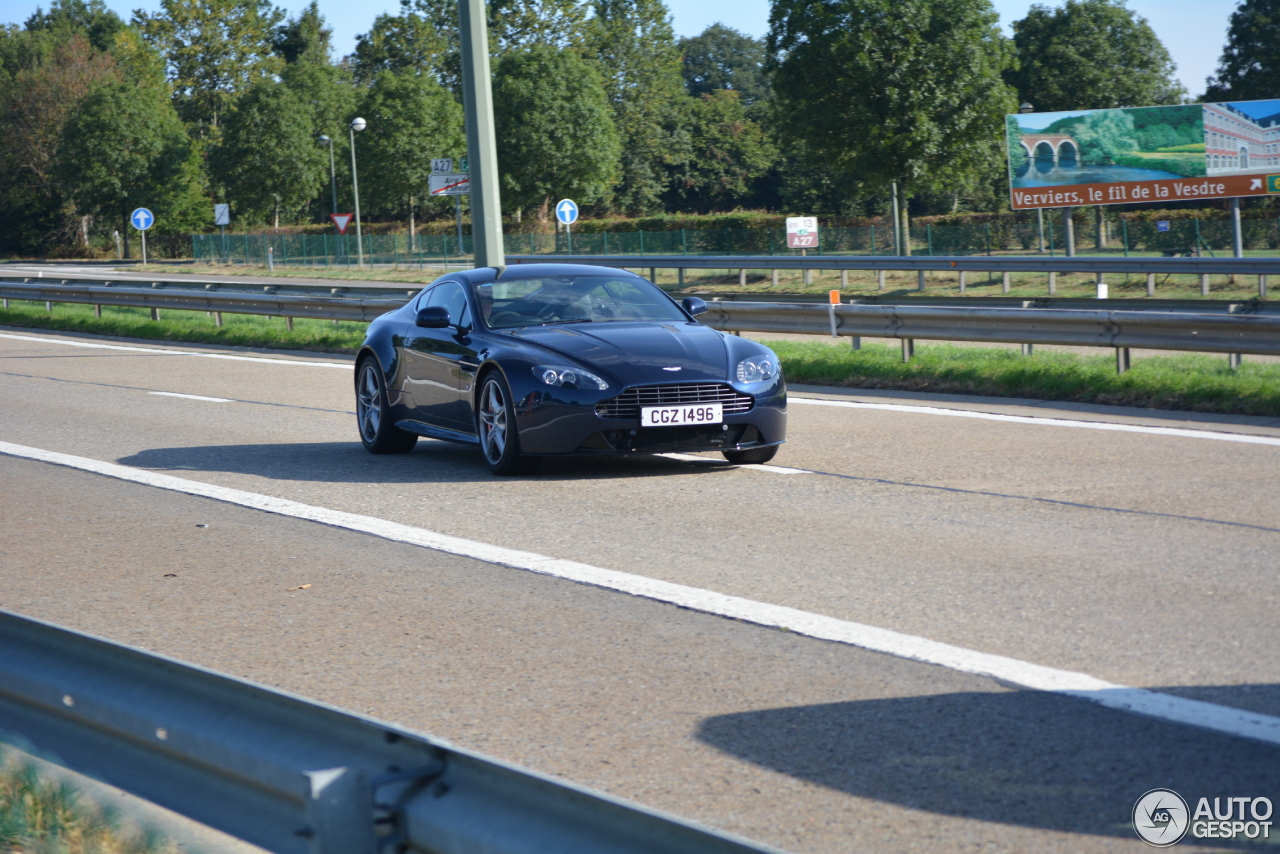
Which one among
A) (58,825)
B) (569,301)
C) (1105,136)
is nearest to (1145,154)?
(1105,136)

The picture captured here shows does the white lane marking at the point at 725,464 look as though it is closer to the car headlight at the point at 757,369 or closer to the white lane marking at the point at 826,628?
the car headlight at the point at 757,369

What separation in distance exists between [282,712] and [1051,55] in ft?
275

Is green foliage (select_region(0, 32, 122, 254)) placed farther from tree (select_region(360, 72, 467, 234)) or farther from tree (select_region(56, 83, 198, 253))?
tree (select_region(360, 72, 467, 234))

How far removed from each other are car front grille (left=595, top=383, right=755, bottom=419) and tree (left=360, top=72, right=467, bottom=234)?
63.2 meters

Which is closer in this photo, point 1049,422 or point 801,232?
point 1049,422

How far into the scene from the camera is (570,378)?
27.8 feet

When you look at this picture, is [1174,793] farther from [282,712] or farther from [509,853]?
[282,712]

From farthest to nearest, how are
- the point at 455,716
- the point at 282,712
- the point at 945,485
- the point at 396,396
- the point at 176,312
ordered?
the point at 176,312 → the point at 396,396 → the point at 945,485 → the point at 455,716 → the point at 282,712

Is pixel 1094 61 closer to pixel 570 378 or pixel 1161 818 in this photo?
pixel 570 378

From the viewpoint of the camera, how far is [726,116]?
105375mm

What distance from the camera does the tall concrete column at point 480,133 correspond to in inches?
607

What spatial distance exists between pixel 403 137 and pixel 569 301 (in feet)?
206

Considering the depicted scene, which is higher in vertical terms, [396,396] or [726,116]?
[726,116]

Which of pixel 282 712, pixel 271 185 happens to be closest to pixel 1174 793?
pixel 282 712
